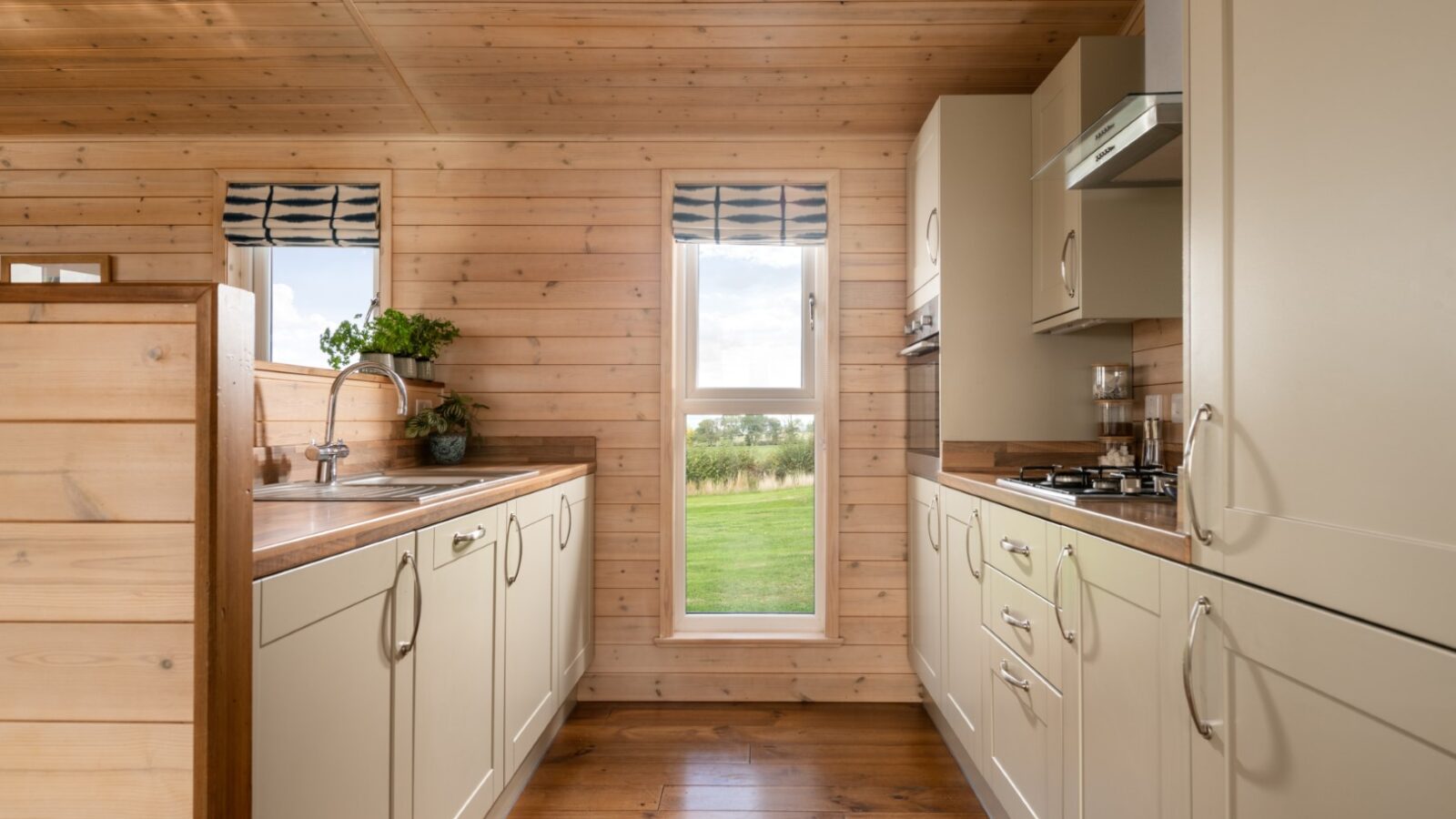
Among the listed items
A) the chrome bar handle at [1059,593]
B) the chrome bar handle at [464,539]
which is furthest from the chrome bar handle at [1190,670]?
the chrome bar handle at [464,539]

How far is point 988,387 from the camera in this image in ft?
8.45

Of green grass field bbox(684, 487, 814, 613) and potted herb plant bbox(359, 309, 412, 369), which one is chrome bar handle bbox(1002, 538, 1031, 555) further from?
potted herb plant bbox(359, 309, 412, 369)

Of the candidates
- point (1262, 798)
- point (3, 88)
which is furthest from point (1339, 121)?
point (3, 88)

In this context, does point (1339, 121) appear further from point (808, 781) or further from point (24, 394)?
point (808, 781)

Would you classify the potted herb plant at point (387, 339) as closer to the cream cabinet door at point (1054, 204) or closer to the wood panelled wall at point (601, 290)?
the wood panelled wall at point (601, 290)

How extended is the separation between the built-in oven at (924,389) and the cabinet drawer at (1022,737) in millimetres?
794

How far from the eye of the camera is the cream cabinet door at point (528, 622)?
2044 mm

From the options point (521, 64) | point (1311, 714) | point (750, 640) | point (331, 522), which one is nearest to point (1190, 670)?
point (1311, 714)

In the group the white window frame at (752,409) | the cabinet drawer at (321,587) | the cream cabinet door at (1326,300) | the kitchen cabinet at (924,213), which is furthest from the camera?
the white window frame at (752,409)

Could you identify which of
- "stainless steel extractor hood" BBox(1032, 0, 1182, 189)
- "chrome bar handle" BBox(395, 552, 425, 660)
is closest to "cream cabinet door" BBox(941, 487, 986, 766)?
"stainless steel extractor hood" BBox(1032, 0, 1182, 189)

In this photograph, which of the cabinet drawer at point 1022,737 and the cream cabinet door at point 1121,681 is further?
the cabinet drawer at point 1022,737

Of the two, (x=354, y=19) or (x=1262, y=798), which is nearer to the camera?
(x=1262, y=798)

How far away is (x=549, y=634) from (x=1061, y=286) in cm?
190

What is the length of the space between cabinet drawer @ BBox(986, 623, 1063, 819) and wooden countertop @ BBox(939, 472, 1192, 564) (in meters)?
0.38
